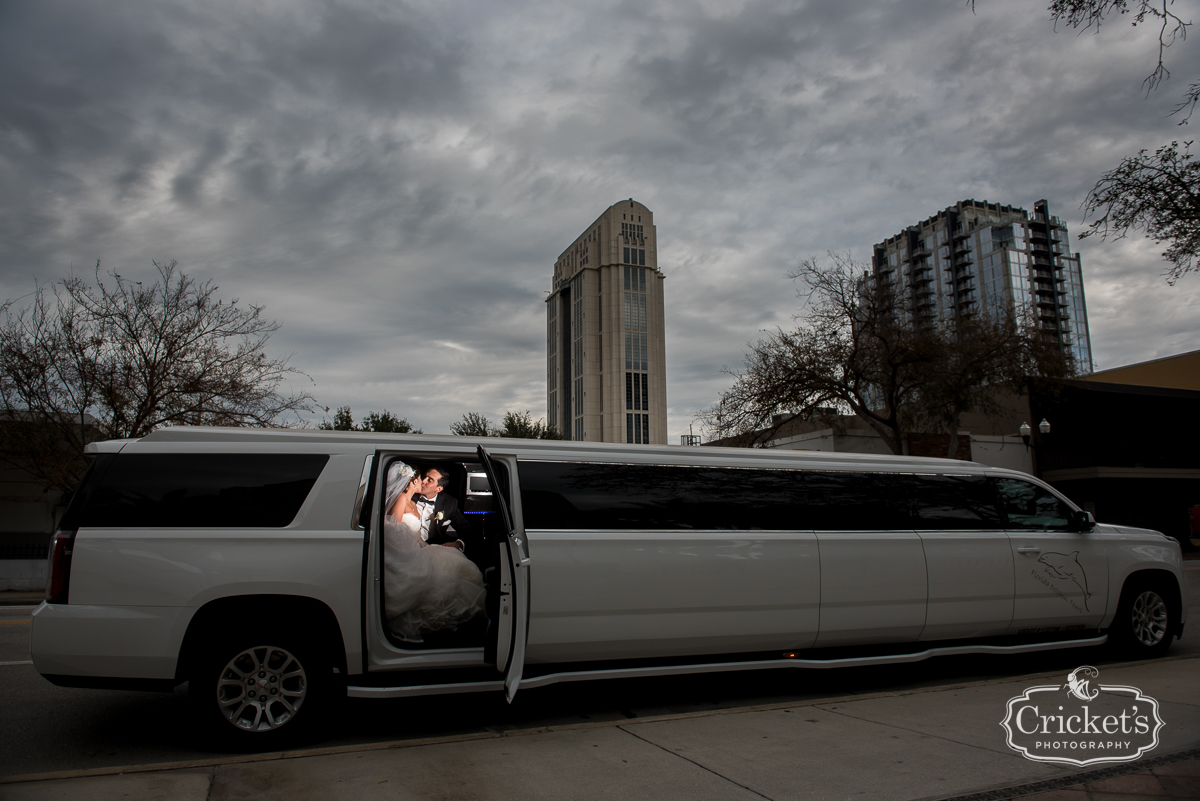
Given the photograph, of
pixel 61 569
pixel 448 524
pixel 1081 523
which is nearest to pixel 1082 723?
pixel 1081 523

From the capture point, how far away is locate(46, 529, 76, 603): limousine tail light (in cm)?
462

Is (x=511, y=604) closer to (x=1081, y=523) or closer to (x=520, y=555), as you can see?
(x=520, y=555)

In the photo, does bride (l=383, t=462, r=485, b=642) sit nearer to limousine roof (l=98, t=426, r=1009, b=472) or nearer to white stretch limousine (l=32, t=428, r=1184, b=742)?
white stretch limousine (l=32, t=428, r=1184, b=742)

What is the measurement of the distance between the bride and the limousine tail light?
193 centimetres

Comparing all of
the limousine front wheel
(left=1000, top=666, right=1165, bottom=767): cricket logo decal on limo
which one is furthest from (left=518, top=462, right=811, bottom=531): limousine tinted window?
the limousine front wheel

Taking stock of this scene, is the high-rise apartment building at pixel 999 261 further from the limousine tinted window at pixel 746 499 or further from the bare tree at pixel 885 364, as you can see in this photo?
the limousine tinted window at pixel 746 499

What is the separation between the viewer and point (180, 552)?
4.77 m

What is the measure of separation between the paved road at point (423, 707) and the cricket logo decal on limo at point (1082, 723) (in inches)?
36.7

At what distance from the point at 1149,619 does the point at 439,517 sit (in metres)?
7.35

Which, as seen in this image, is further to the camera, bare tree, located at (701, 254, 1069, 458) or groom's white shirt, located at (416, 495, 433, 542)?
bare tree, located at (701, 254, 1069, 458)

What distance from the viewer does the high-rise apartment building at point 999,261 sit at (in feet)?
415

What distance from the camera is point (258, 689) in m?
4.80

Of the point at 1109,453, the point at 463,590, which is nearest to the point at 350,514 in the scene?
the point at 463,590

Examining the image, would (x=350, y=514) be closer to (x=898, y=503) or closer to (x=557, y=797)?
(x=557, y=797)
